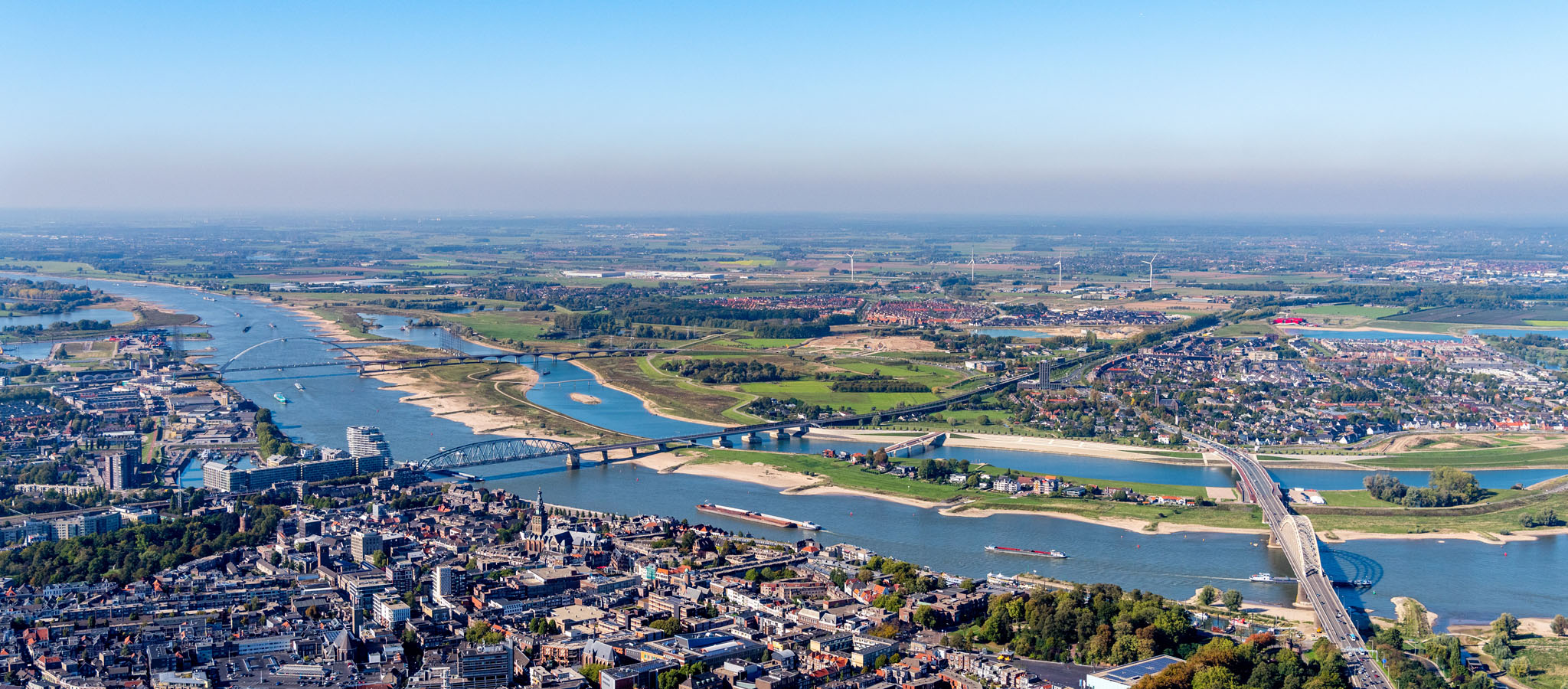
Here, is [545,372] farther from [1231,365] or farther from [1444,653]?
[1444,653]

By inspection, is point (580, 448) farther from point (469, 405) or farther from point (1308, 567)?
point (1308, 567)

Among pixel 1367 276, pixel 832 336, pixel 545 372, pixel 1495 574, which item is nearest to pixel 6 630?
pixel 1495 574

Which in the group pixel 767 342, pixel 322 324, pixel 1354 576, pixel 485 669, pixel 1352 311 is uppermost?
pixel 485 669

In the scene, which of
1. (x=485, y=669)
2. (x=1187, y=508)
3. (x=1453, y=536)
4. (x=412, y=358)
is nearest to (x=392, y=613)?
(x=485, y=669)

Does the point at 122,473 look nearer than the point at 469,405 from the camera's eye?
Yes

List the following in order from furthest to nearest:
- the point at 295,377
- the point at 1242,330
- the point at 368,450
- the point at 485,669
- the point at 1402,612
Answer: the point at 1242,330 < the point at 295,377 < the point at 368,450 < the point at 1402,612 < the point at 485,669

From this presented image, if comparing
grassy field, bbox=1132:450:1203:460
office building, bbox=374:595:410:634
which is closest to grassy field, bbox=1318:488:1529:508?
grassy field, bbox=1132:450:1203:460
